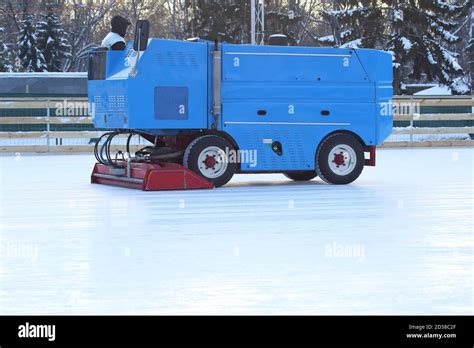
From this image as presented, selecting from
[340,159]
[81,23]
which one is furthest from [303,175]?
[81,23]

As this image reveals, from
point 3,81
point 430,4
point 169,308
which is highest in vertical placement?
point 430,4

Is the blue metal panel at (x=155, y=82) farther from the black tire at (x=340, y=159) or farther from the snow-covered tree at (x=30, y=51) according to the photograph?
the snow-covered tree at (x=30, y=51)

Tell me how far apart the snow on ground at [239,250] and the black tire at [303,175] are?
1.33 meters

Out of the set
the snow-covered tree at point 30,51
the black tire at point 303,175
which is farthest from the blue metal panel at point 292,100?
the snow-covered tree at point 30,51

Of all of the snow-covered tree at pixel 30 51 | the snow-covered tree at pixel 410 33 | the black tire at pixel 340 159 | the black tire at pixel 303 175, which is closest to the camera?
the black tire at pixel 340 159

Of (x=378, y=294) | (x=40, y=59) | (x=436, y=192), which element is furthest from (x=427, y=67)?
(x=378, y=294)

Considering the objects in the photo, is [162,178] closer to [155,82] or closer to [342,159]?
[155,82]

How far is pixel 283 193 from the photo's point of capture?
14.6 meters

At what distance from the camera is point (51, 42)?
170 feet

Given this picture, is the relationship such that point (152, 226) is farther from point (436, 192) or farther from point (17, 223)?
point (436, 192)

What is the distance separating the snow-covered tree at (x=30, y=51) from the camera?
5078 cm

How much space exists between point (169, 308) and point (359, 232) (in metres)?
3.87

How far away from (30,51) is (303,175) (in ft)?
119

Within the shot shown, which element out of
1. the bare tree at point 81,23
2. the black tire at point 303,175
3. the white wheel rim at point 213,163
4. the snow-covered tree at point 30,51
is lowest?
the black tire at point 303,175
